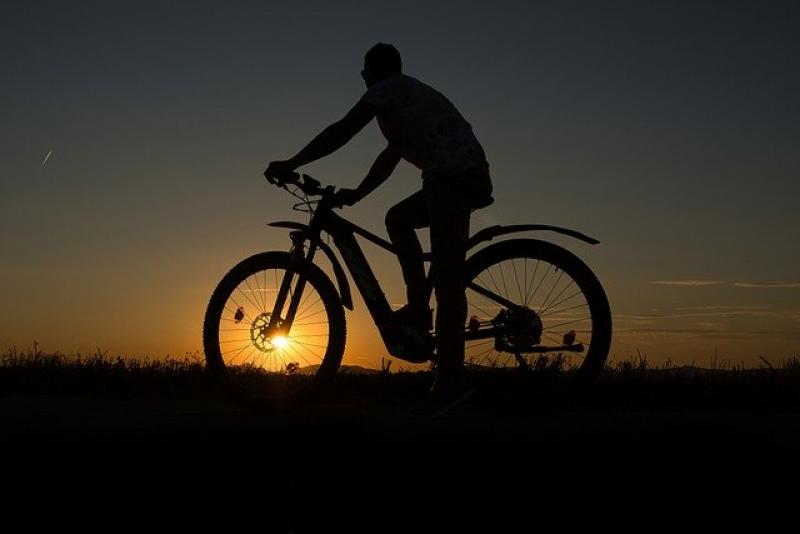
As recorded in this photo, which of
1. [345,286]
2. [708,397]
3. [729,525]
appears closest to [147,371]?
[345,286]

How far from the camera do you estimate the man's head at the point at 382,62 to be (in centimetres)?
696

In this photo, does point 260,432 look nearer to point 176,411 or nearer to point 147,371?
point 176,411

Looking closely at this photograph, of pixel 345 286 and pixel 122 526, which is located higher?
pixel 345 286

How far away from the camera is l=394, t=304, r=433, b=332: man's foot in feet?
23.7

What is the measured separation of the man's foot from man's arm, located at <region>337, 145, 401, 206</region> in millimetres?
928

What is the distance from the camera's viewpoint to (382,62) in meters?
6.96

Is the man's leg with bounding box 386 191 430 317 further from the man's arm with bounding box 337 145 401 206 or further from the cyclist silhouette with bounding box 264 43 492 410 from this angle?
the man's arm with bounding box 337 145 401 206

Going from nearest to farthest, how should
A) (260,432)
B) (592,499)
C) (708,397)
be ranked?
(592,499), (260,432), (708,397)

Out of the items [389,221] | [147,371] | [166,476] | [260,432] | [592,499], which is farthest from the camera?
[147,371]

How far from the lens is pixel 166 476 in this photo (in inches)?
175

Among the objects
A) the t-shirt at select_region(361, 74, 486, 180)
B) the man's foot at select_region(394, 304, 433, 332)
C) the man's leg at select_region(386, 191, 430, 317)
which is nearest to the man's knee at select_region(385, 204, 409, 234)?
the man's leg at select_region(386, 191, 430, 317)

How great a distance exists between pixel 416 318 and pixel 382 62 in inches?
73.1

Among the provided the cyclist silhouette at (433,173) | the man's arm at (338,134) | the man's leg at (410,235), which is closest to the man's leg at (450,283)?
the cyclist silhouette at (433,173)

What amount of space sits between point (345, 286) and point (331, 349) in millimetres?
487
